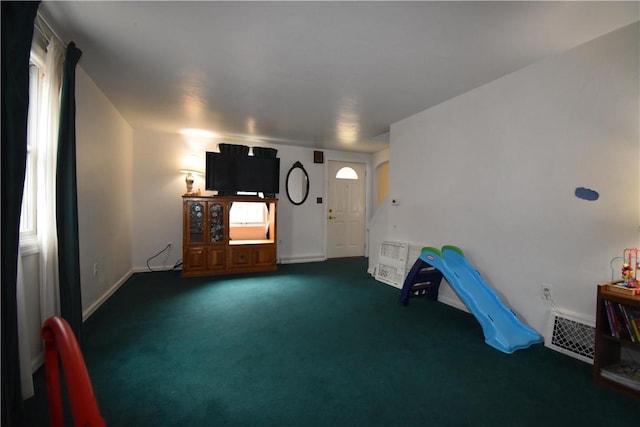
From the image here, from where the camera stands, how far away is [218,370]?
2.01 m

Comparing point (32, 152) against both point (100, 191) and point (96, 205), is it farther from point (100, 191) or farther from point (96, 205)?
point (100, 191)

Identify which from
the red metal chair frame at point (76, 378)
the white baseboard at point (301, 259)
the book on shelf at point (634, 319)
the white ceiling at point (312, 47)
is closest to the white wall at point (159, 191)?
the white ceiling at point (312, 47)

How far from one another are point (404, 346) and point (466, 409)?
2.41ft

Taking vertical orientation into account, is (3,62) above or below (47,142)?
above

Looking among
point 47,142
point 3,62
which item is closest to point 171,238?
point 47,142

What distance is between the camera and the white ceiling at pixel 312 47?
1.86 meters

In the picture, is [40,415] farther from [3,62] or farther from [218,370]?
[3,62]

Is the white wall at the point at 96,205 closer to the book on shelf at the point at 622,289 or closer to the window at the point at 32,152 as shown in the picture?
the window at the point at 32,152

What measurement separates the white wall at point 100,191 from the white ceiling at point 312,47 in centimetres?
29

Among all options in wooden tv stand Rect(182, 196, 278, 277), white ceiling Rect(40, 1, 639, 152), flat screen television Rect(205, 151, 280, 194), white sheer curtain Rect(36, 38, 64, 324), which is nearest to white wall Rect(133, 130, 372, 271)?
flat screen television Rect(205, 151, 280, 194)

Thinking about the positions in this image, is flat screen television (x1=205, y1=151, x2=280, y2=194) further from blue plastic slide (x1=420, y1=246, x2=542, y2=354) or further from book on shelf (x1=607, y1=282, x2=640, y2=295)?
book on shelf (x1=607, y1=282, x2=640, y2=295)

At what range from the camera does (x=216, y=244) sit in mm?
4746

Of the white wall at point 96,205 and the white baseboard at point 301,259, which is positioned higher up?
the white wall at point 96,205

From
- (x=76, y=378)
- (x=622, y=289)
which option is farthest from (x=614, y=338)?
(x=76, y=378)
